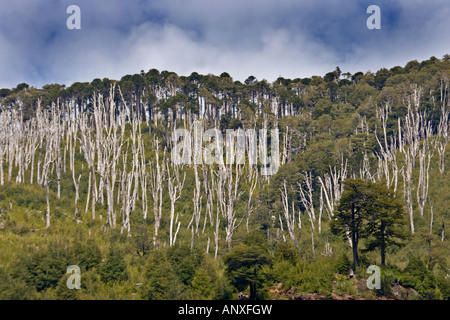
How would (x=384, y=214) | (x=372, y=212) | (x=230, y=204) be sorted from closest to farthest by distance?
1. (x=384, y=214)
2. (x=372, y=212)
3. (x=230, y=204)

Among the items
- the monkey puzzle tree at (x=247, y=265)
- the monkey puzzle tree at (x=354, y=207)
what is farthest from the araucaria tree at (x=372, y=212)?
the monkey puzzle tree at (x=247, y=265)

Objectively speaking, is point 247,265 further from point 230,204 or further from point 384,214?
point 230,204

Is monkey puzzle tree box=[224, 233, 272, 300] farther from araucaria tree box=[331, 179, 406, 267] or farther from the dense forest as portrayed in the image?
araucaria tree box=[331, 179, 406, 267]

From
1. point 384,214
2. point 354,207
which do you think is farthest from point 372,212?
point 354,207

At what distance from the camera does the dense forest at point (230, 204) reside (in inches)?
910

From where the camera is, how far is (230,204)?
34.8 meters

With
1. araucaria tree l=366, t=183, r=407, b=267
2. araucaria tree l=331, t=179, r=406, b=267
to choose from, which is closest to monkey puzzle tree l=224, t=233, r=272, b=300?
araucaria tree l=331, t=179, r=406, b=267

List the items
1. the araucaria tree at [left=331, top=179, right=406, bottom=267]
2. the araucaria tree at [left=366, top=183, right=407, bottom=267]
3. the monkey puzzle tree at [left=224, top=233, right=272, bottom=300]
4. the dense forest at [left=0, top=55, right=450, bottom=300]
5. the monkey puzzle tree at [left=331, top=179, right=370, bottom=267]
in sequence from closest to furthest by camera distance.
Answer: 1. the monkey puzzle tree at [left=224, top=233, right=272, bottom=300]
2. the dense forest at [left=0, top=55, right=450, bottom=300]
3. the araucaria tree at [left=366, top=183, right=407, bottom=267]
4. the araucaria tree at [left=331, top=179, right=406, bottom=267]
5. the monkey puzzle tree at [left=331, top=179, right=370, bottom=267]

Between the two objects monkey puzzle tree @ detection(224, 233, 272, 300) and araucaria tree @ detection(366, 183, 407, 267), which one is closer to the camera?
monkey puzzle tree @ detection(224, 233, 272, 300)

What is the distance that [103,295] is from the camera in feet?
68.9

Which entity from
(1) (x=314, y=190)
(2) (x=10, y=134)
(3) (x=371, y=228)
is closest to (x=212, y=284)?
(3) (x=371, y=228)

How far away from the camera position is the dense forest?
75.8ft

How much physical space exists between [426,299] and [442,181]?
26.6 metres
